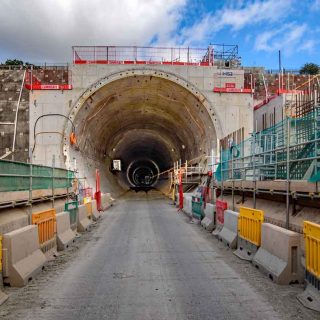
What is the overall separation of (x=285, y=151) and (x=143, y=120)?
2631 cm

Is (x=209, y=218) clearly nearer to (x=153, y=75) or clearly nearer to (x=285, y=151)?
(x=285, y=151)

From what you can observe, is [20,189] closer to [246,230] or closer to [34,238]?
[34,238]

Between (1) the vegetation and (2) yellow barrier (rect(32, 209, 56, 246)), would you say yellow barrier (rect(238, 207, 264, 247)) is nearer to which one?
(2) yellow barrier (rect(32, 209, 56, 246))

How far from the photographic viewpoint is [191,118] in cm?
2873

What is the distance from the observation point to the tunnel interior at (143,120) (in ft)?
87.4

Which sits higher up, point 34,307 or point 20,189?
point 20,189

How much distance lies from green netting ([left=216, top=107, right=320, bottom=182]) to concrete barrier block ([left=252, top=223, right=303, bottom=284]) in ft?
3.96

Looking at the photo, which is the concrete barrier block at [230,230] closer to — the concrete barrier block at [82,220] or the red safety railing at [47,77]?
→ the concrete barrier block at [82,220]

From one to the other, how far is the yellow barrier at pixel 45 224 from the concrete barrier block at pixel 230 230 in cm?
392

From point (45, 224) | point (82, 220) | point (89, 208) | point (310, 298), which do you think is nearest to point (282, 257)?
point (310, 298)

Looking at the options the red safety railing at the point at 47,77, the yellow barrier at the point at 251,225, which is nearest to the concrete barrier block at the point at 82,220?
the yellow barrier at the point at 251,225

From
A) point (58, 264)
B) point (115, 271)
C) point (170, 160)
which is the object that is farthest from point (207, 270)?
point (170, 160)

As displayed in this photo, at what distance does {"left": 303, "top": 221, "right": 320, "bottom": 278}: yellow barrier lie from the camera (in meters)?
5.54

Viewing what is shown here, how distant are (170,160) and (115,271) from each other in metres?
39.7
